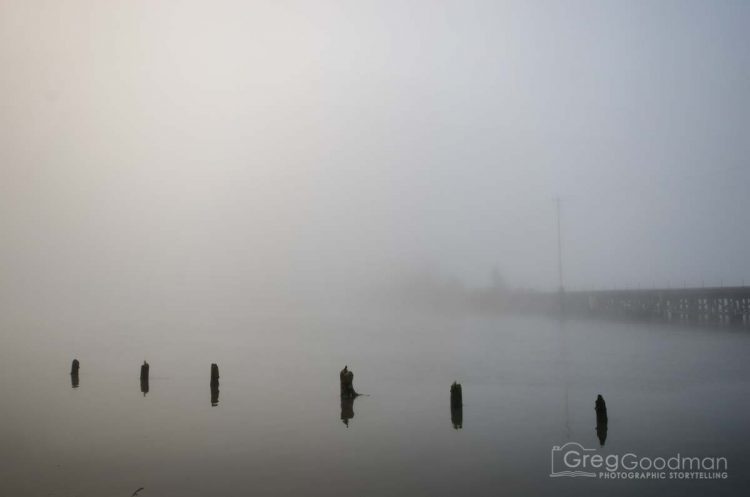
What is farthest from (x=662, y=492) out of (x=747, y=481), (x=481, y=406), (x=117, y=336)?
(x=117, y=336)

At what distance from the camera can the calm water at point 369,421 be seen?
18625mm

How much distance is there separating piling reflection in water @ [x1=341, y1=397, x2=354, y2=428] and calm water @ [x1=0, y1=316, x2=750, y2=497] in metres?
0.38

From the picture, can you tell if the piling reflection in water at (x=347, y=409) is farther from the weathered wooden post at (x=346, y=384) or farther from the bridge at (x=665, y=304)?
the bridge at (x=665, y=304)

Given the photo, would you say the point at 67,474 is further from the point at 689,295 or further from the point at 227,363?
the point at 689,295

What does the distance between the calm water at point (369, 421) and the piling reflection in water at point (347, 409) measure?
384 mm

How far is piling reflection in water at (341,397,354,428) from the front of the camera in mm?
28328

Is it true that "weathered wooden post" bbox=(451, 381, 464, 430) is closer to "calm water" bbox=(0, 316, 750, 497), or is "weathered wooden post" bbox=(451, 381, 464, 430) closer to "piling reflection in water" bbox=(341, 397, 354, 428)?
"calm water" bbox=(0, 316, 750, 497)

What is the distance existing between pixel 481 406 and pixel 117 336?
236ft

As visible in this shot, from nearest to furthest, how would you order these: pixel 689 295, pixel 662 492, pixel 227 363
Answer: pixel 662 492
pixel 227 363
pixel 689 295

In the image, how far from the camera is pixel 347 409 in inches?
1189

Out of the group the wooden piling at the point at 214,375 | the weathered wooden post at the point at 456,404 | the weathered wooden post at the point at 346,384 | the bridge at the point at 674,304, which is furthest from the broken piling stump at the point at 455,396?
the bridge at the point at 674,304

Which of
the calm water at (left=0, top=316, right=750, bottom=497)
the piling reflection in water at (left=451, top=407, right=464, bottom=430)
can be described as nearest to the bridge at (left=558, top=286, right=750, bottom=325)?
the calm water at (left=0, top=316, right=750, bottom=497)

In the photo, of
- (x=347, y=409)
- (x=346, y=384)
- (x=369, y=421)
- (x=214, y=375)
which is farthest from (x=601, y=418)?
(x=214, y=375)

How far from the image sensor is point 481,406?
31250mm
